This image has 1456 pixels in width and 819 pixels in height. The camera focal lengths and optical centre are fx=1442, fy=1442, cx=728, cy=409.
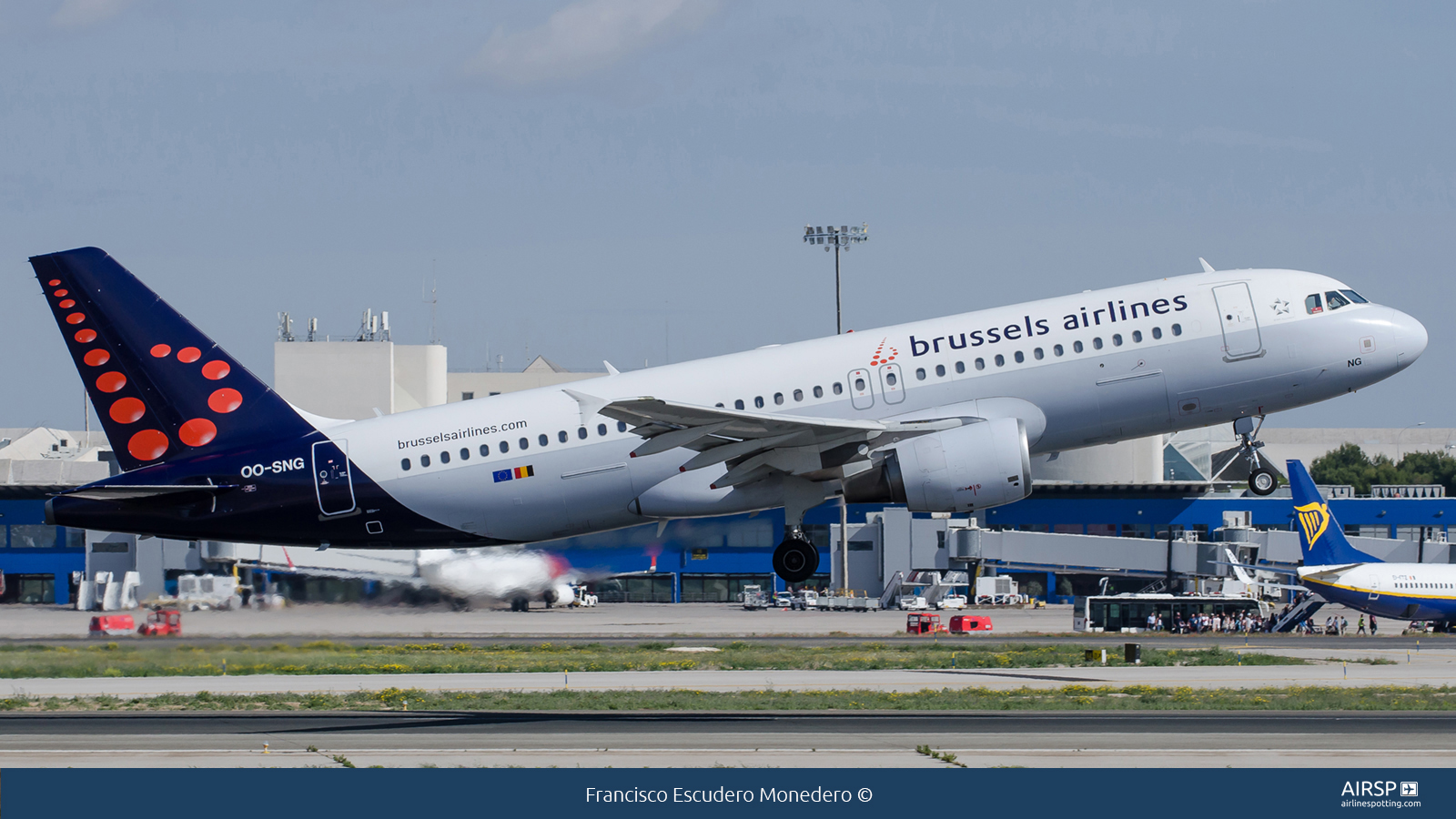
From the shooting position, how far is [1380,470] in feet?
572

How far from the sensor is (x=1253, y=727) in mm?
27578

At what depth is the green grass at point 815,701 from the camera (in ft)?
104

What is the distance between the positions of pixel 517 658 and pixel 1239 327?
2612 centimetres

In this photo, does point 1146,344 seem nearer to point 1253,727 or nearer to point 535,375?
point 1253,727

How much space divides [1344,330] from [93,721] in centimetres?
2755

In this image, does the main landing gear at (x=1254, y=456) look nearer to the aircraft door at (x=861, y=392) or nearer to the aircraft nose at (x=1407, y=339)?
the aircraft nose at (x=1407, y=339)

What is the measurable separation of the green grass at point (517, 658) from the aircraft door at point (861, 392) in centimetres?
1482

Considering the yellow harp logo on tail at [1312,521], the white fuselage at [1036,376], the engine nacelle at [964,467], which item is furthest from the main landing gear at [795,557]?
the yellow harp logo on tail at [1312,521]

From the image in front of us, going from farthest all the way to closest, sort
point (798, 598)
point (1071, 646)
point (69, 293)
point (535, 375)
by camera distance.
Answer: point (535, 375) < point (798, 598) < point (1071, 646) < point (69, 293)

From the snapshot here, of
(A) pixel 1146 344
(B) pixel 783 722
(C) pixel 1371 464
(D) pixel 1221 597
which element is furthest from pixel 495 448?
(C) pixel 1371 464

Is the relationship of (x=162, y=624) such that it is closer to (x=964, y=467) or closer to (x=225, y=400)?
(x=225, y=400)

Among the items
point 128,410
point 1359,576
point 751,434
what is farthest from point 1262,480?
point 1359,576

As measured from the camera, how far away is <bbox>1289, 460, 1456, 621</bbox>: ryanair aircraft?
61.1m

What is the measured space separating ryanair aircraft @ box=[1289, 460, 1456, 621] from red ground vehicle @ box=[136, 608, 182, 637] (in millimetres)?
46197
